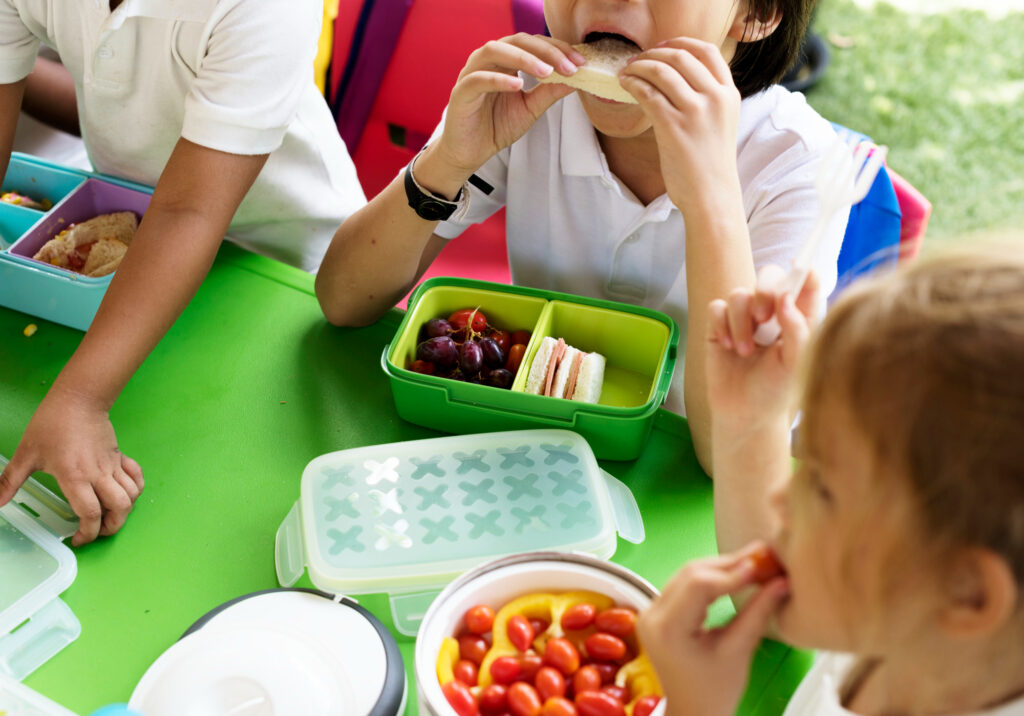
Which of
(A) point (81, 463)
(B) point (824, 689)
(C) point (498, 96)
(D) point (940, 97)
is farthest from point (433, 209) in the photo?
(D) point (940, 97)

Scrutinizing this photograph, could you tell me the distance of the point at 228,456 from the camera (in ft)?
3.11

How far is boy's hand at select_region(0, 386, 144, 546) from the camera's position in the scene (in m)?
0.86

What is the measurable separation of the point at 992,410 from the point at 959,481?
38mm

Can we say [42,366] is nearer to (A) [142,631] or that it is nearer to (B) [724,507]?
(A) [142,631]

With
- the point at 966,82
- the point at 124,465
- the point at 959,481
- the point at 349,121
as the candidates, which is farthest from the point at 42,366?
the point at 966,82

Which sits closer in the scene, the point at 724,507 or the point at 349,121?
the point at 724,507

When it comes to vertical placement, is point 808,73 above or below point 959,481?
below

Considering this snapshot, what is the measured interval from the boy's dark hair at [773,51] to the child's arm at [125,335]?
Result: 639 millimetres

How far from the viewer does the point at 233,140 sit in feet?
3.46

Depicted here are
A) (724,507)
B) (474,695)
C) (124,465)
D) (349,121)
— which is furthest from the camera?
(349,121)

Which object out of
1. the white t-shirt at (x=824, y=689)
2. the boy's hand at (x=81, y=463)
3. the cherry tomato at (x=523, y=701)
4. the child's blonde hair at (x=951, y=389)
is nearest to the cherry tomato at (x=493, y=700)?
the cherry tomato at (x=523, y=701)

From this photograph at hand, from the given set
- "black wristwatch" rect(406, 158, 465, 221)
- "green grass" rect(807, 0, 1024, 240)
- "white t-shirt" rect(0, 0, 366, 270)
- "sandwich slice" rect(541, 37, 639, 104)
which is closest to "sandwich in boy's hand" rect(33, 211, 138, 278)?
"white t-shirt" rect(0, 0, 366, 270)

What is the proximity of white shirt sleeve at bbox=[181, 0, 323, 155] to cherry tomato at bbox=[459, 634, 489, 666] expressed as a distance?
699mm

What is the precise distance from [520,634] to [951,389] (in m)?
0.39
